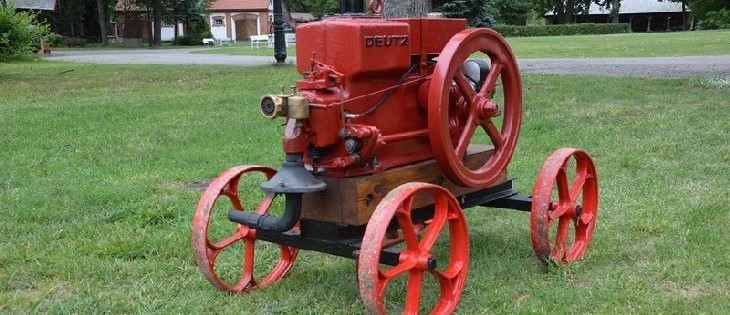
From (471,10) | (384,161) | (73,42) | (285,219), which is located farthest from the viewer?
(73,42)

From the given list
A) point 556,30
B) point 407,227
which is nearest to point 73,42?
point 556,30

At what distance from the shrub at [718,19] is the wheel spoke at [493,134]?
53062 mm

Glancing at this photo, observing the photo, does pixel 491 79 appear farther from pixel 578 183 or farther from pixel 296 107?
pixel 296 107

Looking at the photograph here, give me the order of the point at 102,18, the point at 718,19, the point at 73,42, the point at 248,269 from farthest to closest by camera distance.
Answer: the point at 102,18 → the point at 718,19 → the point at 73,42 → the point at 248,269

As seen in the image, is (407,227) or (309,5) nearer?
(407,227)

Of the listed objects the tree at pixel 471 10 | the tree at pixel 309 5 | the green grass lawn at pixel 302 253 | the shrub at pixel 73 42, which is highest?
the tree at pixel 309 5

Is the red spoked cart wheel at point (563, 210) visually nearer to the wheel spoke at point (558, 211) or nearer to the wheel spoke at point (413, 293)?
the wheel spoke at point (558, 211)

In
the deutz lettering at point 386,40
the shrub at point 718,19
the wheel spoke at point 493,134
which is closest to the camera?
the deutz lettering at point 386,40

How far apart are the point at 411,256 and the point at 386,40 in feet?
3.31

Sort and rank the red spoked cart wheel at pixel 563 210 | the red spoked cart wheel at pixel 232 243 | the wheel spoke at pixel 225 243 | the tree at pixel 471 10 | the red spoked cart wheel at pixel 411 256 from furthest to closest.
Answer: the tree at pixel 471 10
the red spoked cart wheel at pixel 563 210
the wheel spoke at pixel 225 243
the red spoked cart wheel at pixel 232 243
the red spoked cart wheel at pixel 411 256

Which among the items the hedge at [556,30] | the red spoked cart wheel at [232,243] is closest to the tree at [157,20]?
the hedge at [556,30]

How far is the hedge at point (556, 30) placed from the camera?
169ft

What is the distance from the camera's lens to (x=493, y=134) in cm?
434

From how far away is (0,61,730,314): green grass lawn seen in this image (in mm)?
3932
